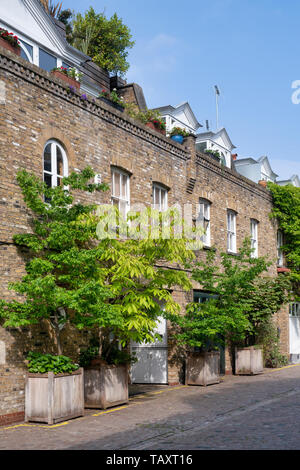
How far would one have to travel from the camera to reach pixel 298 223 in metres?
23.7

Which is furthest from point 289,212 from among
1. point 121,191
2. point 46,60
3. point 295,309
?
point 46,60

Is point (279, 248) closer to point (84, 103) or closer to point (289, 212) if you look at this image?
point (289, 212)

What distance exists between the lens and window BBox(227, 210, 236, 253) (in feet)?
65.6

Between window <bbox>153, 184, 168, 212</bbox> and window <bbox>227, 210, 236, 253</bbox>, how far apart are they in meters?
4.54

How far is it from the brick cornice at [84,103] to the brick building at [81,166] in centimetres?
2

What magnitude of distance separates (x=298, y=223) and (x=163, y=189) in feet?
31.8

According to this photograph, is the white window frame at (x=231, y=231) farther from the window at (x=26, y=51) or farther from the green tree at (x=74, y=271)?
the window at (x=26, y=51)

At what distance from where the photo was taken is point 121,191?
14227 millimetres

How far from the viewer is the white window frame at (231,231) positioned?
20.0m

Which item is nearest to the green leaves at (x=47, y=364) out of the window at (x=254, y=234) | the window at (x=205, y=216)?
the window at (x=205, y=216)

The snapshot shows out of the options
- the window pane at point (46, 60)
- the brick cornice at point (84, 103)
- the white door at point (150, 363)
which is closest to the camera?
the brick cornice at point (84, 103)

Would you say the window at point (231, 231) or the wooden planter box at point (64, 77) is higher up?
the wooden planter box at point (64, 77)

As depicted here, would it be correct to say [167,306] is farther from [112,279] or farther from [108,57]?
[108,57]
